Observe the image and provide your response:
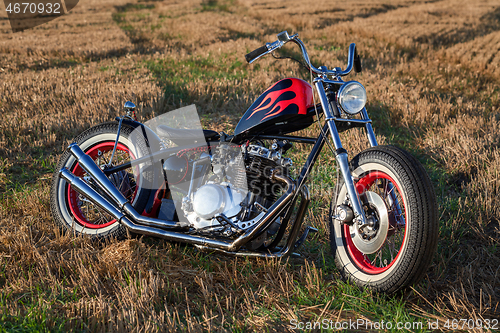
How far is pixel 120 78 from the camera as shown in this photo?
302 inches

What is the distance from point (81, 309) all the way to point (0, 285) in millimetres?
739

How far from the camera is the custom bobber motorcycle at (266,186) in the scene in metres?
2.11

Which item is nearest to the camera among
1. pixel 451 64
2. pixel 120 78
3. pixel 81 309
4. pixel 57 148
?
pixel 81 309

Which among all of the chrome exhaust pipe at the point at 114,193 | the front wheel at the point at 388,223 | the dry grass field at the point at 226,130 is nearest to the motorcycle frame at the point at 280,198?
the chrome exhaust pipe at the point at 114,193

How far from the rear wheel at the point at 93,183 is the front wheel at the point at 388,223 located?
4.92 ft

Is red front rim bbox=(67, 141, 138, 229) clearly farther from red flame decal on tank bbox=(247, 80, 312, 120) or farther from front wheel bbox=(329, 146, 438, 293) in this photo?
front wheel bbox=(329, 146, 438, 293)

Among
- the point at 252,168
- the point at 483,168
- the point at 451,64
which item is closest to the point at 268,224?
the point at 252,168

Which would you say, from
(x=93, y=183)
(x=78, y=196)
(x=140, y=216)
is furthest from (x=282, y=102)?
(x=78, y=196)

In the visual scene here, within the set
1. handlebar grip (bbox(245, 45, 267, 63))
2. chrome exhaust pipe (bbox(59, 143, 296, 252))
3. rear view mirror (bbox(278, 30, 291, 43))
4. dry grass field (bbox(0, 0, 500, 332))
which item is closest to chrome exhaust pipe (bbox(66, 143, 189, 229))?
chrome exhaust pipe (bbox(59, 143, 296, 252))

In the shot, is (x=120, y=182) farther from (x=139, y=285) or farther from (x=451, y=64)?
(x=451, y=64)

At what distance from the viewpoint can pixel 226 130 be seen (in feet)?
17.6

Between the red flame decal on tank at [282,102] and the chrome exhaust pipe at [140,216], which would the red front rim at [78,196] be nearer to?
the chrome exhaust pipe at [140,216]

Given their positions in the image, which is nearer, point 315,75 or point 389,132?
point 315,75

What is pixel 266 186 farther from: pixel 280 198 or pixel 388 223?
pixel 388 223
